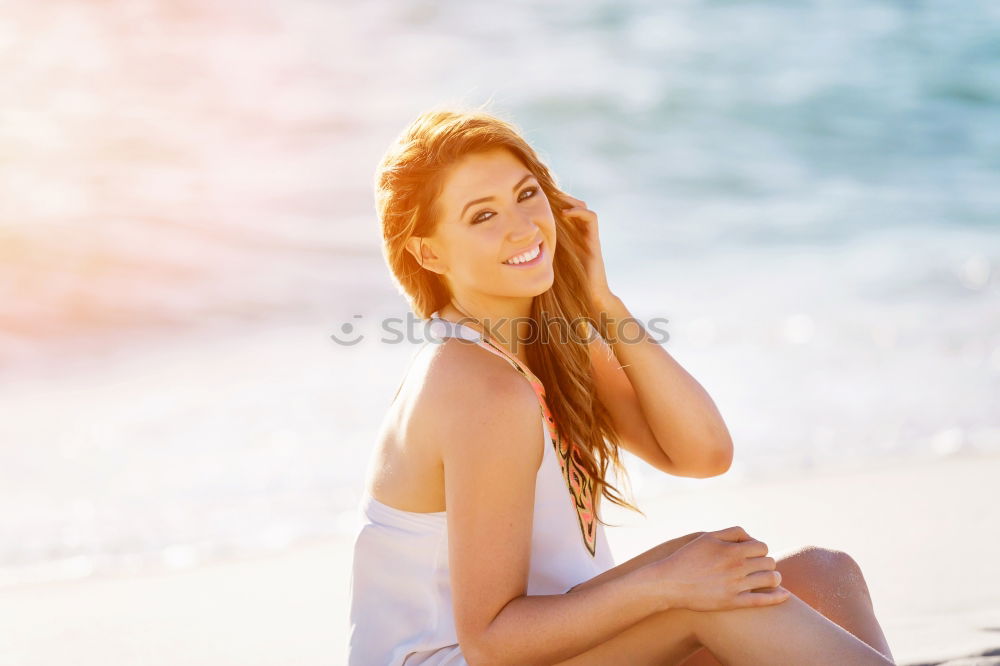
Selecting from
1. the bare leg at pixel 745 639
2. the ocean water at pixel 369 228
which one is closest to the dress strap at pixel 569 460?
the bare leg at pixel 745 639

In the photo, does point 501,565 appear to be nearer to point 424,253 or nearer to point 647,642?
point 647,642

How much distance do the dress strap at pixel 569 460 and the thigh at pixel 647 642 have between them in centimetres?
30

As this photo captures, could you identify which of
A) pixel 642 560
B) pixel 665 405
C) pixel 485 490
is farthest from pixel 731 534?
pixel 665 405

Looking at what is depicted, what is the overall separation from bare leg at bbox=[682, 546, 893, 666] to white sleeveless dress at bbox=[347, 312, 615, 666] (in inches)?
15.8

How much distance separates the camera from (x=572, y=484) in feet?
9.30

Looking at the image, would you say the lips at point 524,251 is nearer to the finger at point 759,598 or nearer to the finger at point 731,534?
the finger at point 731,534

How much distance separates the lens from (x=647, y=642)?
262cm

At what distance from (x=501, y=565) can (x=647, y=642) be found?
1.27ft

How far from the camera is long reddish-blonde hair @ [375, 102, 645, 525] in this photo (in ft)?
9.75

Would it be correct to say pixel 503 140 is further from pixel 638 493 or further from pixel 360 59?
pixel 360 59

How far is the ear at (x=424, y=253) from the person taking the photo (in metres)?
3.07

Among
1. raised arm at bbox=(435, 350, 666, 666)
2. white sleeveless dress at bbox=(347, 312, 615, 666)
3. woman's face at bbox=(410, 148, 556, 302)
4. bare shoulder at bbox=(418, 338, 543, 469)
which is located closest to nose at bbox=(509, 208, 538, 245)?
woman's face at bbox=(410, 148, 556, 302)

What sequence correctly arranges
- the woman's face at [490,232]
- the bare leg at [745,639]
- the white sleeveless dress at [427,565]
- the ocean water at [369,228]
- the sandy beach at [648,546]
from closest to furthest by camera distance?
the bare leg at [745,639] < the white sleeveless dress at [427,565] < the woman's face at [490,232] < the sandy beach at [648,546] < the ocean water at [369,228]

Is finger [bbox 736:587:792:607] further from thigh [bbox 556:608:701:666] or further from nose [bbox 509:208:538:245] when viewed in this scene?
nose [bbox 509:208:538:245]
